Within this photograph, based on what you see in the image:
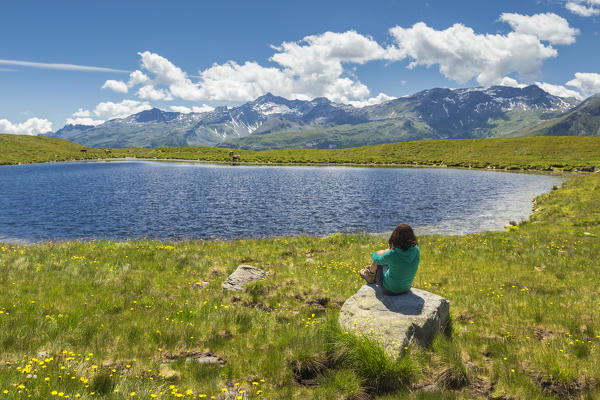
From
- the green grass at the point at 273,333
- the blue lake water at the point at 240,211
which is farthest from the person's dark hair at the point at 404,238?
the blue lake water at the point at 240,211

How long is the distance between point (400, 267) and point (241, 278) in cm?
768

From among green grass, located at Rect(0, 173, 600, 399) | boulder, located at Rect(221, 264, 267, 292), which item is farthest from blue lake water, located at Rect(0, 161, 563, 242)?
green grass, located at Rect(0, 173, 600, 399)

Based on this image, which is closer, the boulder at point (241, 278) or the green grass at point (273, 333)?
the green grass at point (273, 333)

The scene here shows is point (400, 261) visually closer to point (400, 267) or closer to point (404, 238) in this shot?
point (400, 267)

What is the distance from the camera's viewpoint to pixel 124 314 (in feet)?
32.4

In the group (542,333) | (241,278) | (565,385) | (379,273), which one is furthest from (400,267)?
(241,278)

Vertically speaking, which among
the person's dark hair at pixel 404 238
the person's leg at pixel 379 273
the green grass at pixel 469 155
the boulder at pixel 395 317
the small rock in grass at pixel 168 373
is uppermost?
the green grass at pixel 469 155

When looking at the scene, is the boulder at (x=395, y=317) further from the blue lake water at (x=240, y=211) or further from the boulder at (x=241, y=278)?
the blue lake water at (x=240, y=211)

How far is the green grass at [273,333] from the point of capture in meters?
6.84

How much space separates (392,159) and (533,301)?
168606 mm

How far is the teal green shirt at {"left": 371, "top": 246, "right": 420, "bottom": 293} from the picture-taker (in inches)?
365

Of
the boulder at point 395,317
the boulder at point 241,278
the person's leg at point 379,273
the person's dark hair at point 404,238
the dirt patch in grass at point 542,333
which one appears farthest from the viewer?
the boulder at point 241,278

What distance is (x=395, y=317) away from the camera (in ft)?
27.8

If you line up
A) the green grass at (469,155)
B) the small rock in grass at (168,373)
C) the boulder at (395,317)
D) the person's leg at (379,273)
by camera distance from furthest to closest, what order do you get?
1. the green grass at (469,155)
2. the person's leg at (379,273)
3. the boulder at (395,317)
4. the small rock in grass at (168,373)
